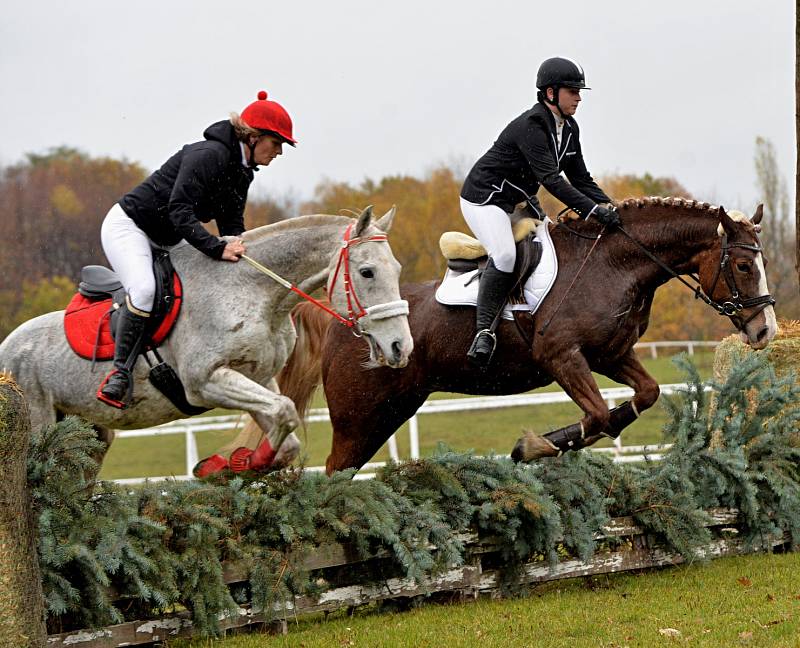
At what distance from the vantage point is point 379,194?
3050 centimetres

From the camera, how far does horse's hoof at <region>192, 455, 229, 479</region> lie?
5555mm

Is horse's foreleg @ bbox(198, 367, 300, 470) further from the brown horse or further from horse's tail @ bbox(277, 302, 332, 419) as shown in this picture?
horse's tail @ bbox(277, 302, 332, 419)

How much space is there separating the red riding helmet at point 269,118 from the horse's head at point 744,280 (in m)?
2.66

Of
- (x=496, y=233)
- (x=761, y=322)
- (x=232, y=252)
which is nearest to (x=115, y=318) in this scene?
(x=232, y=252)

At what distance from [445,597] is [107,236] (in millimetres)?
2765

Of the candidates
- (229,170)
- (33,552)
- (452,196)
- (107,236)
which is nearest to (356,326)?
(229,170)

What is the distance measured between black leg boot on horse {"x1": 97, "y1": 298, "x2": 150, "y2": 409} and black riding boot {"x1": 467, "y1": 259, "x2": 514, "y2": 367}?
2039 mm

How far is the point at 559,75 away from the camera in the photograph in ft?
20.8

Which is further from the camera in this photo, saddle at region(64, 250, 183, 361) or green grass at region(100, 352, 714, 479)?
green grass at region(100, 352, 714, 479)

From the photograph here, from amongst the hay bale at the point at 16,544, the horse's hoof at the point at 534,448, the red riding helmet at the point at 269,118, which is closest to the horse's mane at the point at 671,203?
the horse's hoof at the point at 534,448

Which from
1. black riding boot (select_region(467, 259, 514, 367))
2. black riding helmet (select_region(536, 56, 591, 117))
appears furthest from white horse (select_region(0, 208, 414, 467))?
black riding helmet (select_region(536, 56, 591, 117))

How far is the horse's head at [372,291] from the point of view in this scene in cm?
523

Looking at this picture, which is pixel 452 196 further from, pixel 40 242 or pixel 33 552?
pixel 33 552

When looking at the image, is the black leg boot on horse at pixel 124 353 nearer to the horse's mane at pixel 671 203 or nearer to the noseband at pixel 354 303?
the noseband at pixel 354 303
